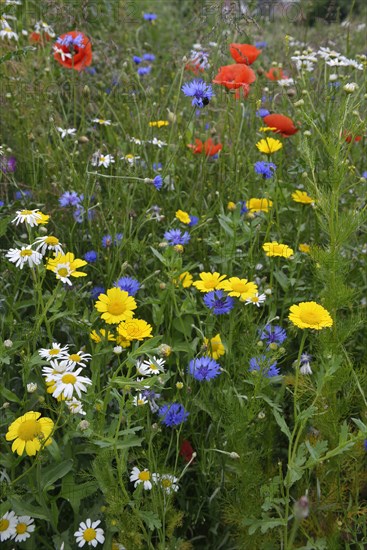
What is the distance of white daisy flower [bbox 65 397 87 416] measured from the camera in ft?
3.86

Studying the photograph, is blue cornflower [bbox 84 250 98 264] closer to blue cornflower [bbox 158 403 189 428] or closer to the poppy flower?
blue cornflower [bbox 158 403 189 428]

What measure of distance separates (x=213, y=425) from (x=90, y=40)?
1359 mm

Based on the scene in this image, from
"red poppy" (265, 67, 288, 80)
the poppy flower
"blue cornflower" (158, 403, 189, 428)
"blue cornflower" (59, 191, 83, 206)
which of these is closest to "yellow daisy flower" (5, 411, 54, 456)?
"blue cornflower" (158, 403, 189, 428)

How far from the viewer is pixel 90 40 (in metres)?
2.15

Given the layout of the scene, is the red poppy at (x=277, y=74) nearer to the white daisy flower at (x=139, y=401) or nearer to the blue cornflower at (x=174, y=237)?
the blue cornflower at (x=174, y=237)

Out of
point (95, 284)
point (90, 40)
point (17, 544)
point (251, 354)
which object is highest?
point (90, 40)

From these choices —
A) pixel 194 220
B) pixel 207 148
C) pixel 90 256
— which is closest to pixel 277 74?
pixel 207 148

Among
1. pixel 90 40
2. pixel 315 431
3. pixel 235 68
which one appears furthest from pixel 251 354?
pixel 90 40

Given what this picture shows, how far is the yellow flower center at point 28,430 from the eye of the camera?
114cm

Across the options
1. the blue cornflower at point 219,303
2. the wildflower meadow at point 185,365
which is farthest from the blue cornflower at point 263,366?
the blue cornflower at point 219,303

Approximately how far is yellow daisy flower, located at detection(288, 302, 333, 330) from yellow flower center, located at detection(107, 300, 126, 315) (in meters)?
0.32

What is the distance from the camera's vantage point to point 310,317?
1.25m

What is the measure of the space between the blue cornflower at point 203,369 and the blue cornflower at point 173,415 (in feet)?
0.24

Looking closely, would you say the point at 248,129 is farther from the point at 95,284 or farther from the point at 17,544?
the point at 17,544
